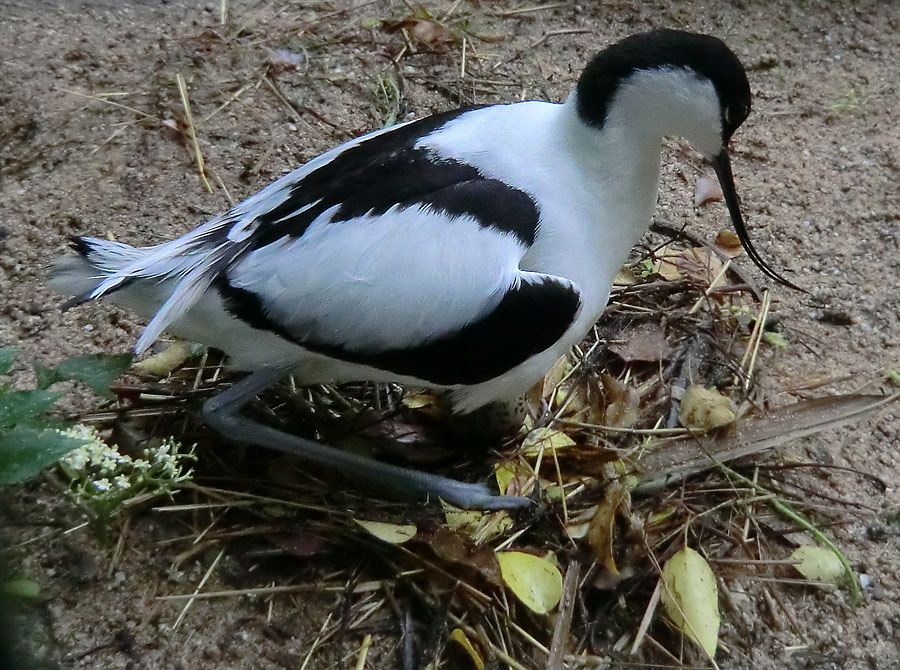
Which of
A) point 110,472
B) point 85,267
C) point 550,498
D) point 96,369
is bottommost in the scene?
point 550,498

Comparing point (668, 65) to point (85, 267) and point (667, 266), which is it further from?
point (85, 267)

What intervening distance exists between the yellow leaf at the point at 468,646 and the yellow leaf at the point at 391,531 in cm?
15

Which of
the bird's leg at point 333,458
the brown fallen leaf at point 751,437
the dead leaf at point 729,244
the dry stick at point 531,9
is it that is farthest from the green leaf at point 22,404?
the dry stick at point 531,9

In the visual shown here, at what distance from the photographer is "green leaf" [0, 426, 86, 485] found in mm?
965

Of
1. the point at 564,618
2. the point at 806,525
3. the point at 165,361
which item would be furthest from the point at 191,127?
the point at 806,525

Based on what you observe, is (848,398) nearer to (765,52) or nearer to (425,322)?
(425,322)

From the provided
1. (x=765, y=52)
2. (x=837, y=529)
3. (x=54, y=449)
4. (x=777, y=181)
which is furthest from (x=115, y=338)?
(x=765, y=52)

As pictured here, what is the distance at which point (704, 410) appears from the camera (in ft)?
4.55

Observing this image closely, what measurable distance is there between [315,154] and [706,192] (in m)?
0.91

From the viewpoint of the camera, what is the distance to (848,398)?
1.43 m

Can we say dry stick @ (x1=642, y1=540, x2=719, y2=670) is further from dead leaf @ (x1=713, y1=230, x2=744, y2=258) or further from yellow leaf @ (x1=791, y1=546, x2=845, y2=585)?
dead leaf @ (x1=713, y1=230, x2=744, y2=258)

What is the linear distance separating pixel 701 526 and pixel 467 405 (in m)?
0.42

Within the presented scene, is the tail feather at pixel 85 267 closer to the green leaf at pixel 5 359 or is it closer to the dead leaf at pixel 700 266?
the green leaf at pixel 5 359

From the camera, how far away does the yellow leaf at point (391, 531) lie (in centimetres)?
117
